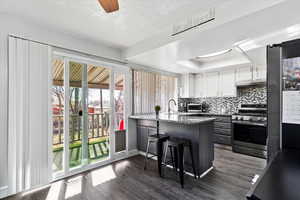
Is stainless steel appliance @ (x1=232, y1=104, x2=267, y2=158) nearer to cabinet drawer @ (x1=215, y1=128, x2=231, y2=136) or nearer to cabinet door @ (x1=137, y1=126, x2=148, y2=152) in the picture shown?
cabinet drawer @ (x1=215, y1=128, x2=231, y2=136)

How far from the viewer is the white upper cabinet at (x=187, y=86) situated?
5086mm

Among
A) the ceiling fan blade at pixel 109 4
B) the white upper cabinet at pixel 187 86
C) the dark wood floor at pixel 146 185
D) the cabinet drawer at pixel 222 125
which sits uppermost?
the ceiling fan blade at pixel 109 4

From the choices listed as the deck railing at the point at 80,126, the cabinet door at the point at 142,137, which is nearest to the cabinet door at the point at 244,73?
the cabinet door at the point at 142,137

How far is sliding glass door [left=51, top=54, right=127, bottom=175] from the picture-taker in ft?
8.66

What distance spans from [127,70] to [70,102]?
146 cm

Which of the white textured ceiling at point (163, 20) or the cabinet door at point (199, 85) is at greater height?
the white textured ceiling at point (163, 20)

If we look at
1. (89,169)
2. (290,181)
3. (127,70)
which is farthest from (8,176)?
(290,181)

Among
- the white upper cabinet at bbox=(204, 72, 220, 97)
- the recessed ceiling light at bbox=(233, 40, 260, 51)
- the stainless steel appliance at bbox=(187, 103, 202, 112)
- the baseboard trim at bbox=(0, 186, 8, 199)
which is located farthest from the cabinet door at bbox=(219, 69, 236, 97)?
the baseboard trim at bbox=(0, 186, 8, 199)

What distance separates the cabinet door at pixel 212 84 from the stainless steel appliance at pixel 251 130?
101 cm

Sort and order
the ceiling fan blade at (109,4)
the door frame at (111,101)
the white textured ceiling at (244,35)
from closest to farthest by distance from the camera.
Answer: the ceiling fan blade at (109,4), the white textured ceiling at (244,35), the door frame at (111,101)

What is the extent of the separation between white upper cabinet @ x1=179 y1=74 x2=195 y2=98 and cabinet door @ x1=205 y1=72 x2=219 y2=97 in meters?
0.47

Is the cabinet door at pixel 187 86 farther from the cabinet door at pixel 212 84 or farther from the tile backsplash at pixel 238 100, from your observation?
the cabinet door at pixel 212 84

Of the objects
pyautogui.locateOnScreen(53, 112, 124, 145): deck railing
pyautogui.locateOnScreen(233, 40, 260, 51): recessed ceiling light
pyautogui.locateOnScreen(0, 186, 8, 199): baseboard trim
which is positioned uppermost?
pyautogui.locateOnScreen(233, 40, 260, 51): recessed ceiling light

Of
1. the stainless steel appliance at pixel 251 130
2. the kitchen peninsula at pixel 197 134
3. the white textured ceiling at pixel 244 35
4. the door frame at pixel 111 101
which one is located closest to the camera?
the white textured ceiling at pixel 244 35
